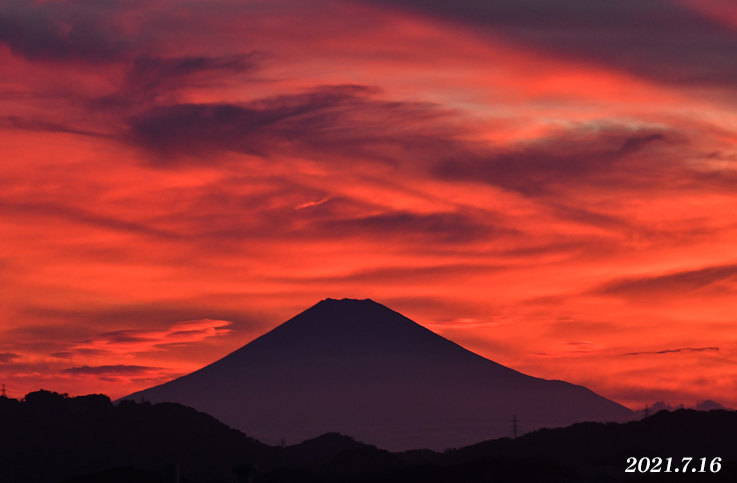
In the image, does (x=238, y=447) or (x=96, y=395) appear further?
(x=96, y=395)

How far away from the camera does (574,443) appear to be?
518ft

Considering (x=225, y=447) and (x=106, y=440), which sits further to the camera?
(x=225, y=447)

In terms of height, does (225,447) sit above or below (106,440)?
below

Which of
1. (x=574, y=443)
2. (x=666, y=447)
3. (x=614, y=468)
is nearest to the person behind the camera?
(x=614, y=468)

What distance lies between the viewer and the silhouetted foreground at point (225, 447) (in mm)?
125456

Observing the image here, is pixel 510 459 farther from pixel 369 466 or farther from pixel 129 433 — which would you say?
pixel 129 433

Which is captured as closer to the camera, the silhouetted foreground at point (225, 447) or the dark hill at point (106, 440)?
the silhouetted foreground at point (225, 447)

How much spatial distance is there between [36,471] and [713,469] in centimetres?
8942

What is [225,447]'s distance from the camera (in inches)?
6024

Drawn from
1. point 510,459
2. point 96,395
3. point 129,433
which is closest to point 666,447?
point 510,459

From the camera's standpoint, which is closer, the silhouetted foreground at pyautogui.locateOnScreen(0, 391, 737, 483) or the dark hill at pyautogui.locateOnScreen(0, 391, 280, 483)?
the silhouetted foreground at pyautogui.locateOnScreen(0, 391, 737, 483)

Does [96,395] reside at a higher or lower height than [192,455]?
higher

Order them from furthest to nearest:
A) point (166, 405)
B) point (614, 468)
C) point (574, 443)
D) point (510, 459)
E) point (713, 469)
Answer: point (166, 405), point (574, 443), point (510, 459), point (614, 468), point (713, 469)

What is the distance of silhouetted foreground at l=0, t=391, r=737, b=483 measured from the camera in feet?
412
